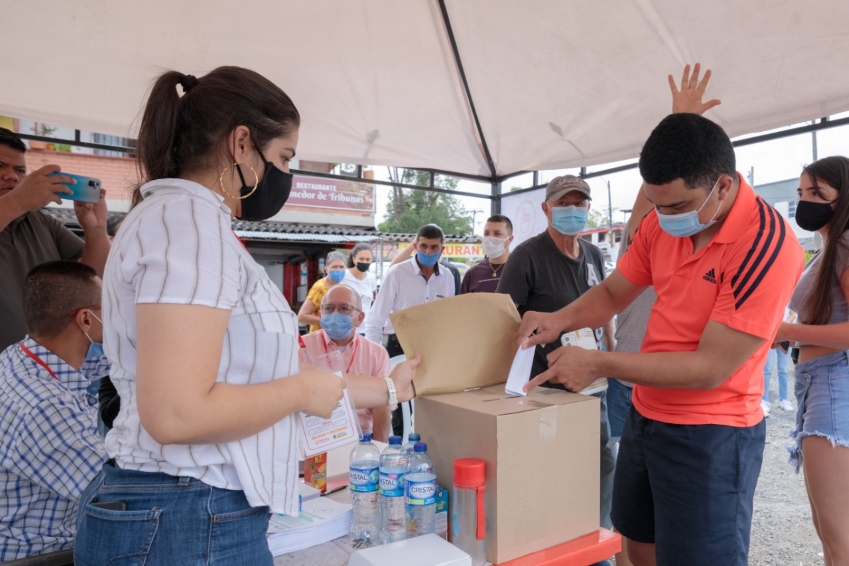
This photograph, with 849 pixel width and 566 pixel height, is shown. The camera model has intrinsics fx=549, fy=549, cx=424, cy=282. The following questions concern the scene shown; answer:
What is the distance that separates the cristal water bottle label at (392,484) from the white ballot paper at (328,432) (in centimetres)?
19

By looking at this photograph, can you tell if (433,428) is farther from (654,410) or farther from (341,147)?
(341,147)

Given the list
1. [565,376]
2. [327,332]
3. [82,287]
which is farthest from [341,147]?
[565,376]

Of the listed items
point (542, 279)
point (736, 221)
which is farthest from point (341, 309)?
point (736, 221)

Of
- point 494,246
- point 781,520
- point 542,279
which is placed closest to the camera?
point 542,279

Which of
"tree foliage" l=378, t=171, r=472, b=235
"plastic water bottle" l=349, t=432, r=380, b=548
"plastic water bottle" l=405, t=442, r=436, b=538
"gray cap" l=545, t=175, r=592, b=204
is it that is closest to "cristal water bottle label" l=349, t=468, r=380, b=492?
"plastic water bottle" l=349, t=432, r=380, b=548

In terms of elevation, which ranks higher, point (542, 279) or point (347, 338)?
point (542, 279)

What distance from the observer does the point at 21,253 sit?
7.64 feet

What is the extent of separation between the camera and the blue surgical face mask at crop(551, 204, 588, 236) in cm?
274

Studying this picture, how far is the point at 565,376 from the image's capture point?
166 centimetres

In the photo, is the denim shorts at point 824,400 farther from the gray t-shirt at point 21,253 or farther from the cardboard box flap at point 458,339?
the gray t-shirt at point 21,253

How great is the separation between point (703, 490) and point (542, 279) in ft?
4.24

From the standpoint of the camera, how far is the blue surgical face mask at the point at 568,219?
274 cm

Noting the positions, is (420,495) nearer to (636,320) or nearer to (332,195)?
(636,320)

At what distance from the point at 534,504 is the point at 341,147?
2458 millimetres
